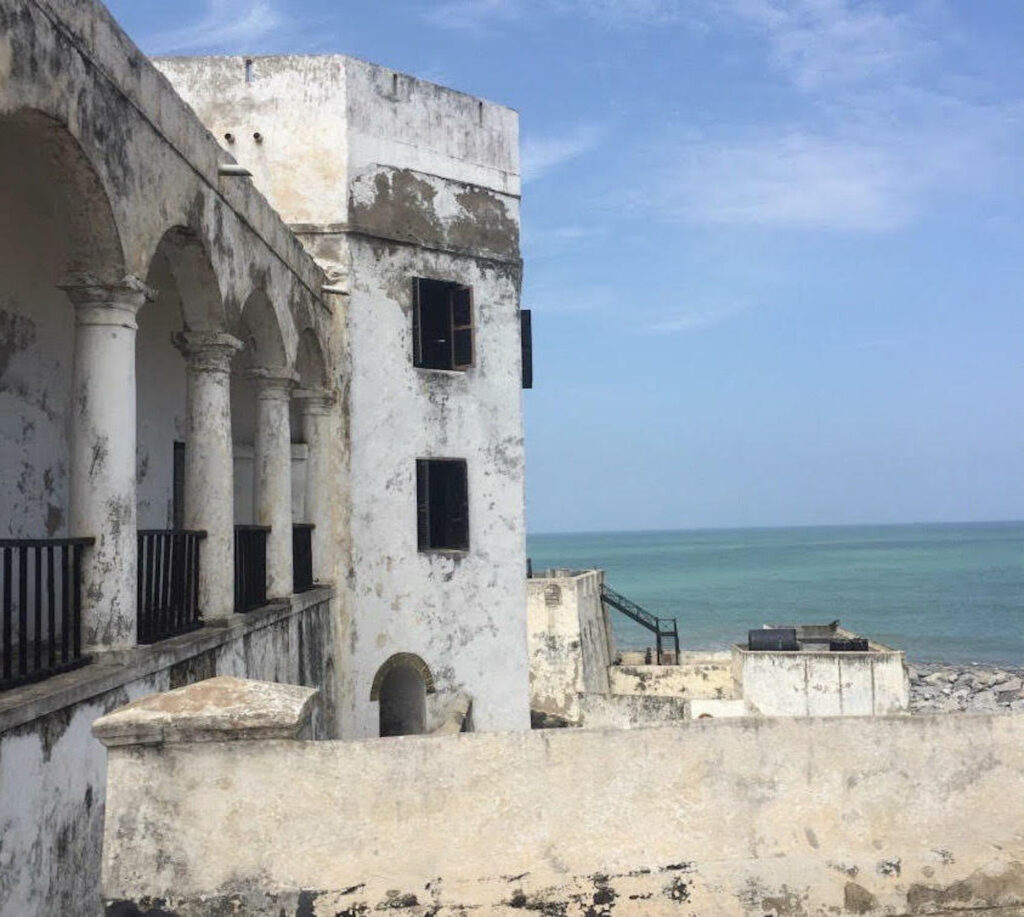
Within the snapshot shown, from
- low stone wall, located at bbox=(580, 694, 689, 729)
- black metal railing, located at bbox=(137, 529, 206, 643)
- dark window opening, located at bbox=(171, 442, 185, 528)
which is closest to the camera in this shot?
black metal railing, located at bbox=(137, 529, 206, 643)

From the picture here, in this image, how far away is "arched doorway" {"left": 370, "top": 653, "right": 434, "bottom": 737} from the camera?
1483cm

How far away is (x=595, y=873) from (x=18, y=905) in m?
3.04

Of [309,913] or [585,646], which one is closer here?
[309,913]

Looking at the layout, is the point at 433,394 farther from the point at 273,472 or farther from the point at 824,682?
the point at 824,682

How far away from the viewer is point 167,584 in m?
8.20

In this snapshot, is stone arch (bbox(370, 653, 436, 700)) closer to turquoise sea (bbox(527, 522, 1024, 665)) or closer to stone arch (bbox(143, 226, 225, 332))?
stone arch (bbox(143, 226, 225, 332))

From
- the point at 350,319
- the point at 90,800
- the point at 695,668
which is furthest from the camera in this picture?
the point at 695,668

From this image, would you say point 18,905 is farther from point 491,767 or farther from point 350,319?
point 350,319

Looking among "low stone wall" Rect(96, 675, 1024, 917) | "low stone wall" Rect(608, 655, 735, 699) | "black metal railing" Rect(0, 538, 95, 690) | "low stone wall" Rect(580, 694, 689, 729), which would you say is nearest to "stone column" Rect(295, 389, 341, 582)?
"black metal railing" Rect(0, 538, 95, 690)

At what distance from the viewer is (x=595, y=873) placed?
4219 millimetres

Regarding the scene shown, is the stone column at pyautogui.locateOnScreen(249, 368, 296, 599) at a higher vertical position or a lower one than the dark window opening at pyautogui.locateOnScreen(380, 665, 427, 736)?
higher

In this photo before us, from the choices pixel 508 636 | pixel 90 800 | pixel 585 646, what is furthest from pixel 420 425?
pixel 585 646

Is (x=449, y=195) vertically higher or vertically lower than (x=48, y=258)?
higher

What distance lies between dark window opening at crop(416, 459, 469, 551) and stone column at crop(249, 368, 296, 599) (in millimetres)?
3741
